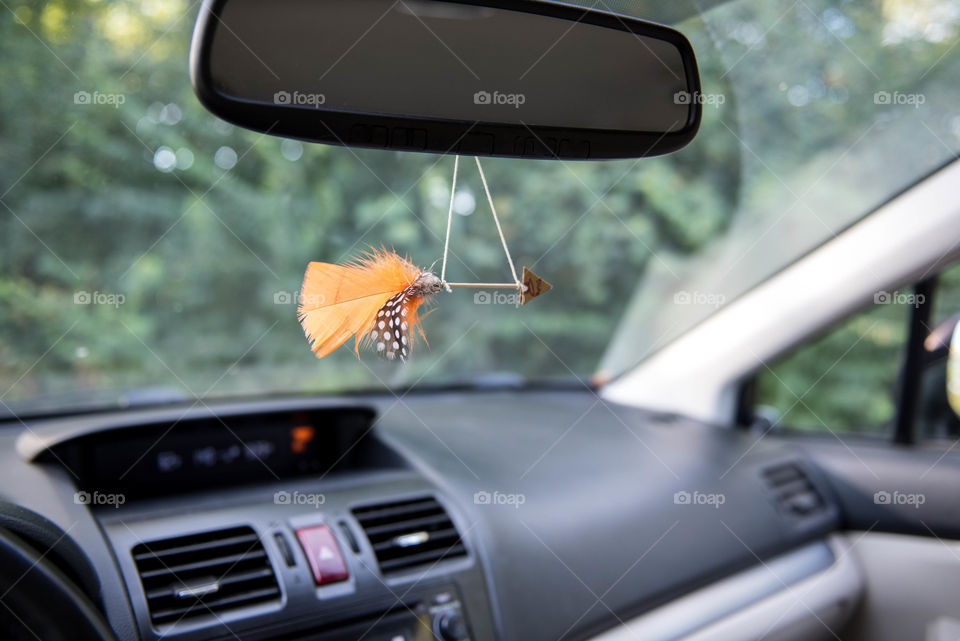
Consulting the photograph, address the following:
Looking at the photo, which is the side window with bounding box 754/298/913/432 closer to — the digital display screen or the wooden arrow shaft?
the digital display screen

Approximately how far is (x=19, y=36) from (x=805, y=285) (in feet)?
10.0

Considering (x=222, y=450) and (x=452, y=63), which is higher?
(x=452, y=63)

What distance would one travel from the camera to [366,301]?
102 cm

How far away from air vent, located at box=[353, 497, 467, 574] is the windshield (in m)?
0.66

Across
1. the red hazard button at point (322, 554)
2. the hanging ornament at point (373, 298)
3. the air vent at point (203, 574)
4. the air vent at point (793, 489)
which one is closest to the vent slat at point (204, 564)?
the air vent at point (203, 574)

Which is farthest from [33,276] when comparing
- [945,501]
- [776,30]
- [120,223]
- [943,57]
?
[945,501]

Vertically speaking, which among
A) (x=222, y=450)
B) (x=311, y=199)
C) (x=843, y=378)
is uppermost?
(x=311, y=199)

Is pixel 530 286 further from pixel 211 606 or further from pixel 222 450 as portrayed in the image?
pixel 222 450

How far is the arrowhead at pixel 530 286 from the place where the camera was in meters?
1.05

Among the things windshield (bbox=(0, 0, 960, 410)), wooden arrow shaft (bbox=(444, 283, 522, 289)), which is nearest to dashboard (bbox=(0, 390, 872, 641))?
windshield (bbox=(0, 0, 960, 410))

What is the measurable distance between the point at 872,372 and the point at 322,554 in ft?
10.0

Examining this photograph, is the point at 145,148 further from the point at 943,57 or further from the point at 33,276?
the point at 943,57

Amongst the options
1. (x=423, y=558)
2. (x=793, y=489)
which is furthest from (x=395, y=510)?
(x=793, y=489)

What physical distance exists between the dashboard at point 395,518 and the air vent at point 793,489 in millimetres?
10
